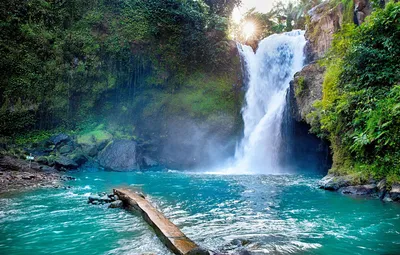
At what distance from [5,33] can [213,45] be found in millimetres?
14533

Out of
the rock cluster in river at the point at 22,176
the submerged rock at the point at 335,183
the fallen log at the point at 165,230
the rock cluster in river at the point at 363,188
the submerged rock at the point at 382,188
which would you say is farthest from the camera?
the rock cluster in river at the point at 22,176

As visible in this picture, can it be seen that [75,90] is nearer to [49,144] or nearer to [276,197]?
[49,144]

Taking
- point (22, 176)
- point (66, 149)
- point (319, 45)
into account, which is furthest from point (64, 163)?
point (319, 45)

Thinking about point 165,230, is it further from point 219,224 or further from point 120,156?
point 120,156

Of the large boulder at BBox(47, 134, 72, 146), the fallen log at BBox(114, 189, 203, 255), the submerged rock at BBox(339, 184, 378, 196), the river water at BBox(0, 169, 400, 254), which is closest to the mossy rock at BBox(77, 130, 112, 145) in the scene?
the large boulder at BBox(47, 134, 72, 146)

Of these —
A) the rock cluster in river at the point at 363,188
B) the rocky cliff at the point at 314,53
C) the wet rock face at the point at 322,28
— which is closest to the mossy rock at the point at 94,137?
the rocky cliff at the point at 314,53

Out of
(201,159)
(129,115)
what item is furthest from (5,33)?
(201,159)

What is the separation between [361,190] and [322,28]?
1279 centimetres

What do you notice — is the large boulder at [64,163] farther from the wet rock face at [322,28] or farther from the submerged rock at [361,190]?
the wet rock face at [322,28]

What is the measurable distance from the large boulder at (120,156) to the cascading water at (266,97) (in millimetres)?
6953

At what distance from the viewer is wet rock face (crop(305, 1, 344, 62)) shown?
54.3 feet

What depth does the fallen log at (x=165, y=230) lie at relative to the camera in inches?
141

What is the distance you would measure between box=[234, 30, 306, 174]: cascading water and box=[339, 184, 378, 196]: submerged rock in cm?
827

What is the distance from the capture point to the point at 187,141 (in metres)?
21.1
